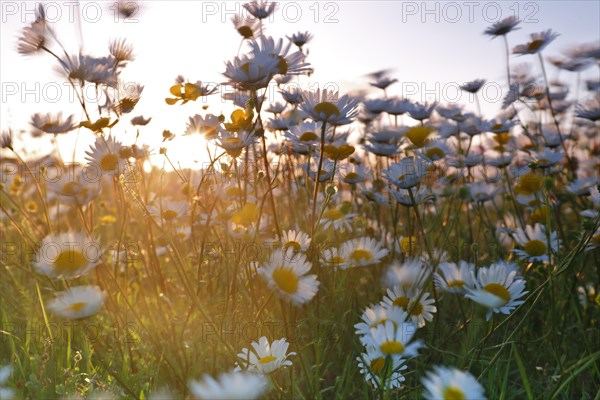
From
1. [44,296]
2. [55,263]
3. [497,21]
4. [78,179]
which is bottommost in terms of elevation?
[44,296]

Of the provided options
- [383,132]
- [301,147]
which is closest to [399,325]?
[301,147]

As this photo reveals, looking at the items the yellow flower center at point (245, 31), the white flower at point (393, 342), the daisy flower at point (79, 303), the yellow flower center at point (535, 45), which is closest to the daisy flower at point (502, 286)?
the white flower at point (393, 342)

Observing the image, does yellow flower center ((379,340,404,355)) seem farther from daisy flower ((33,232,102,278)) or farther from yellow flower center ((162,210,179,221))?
yellow flower center ((162,210,179,221))

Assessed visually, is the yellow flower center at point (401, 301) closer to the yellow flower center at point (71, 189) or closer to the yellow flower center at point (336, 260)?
the yellow flower center at point (336, 260)

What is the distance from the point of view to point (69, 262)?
3.96 ft

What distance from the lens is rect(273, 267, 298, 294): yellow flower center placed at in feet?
3.46

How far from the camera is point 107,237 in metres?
3.11

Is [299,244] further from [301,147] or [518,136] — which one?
[518,136]

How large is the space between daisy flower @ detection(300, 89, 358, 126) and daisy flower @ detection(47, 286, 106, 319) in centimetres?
66

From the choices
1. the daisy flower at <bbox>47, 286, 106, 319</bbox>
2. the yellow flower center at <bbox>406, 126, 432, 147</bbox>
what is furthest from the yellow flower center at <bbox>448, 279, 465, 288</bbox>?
the daisy flower at <bbox>47, 286, 106, 319</bbox>

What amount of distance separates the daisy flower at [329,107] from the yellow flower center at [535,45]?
5.08 feet

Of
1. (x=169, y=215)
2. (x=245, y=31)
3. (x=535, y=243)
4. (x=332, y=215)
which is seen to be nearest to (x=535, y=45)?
(x=535, y=243)

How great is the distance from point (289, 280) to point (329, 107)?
469 mm

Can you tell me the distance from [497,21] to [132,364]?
7.22ft
